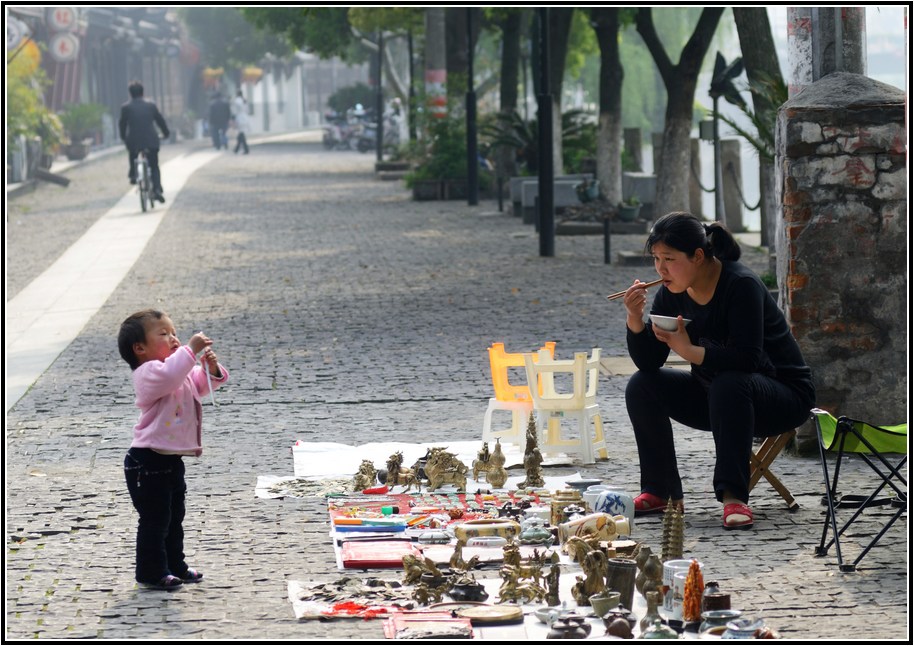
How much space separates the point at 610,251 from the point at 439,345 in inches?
254

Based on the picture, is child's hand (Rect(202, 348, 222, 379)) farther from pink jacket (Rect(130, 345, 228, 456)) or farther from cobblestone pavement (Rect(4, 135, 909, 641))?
cobblestone pavement (Rect(4, 135, 909, 641))

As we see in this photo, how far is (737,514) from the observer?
6.18 m

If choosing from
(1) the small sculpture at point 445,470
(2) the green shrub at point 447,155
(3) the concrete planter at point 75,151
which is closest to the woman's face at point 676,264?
(1) the small sculpture at point 445,470

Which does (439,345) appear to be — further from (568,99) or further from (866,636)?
(568,99)

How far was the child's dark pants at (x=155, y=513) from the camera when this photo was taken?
17.9 ft

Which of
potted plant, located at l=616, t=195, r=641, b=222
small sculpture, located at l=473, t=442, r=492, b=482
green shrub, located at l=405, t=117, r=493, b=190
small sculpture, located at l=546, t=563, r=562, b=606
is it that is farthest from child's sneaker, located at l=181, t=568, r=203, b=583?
green shrub, located at l=405, t=117, r=493, b=190

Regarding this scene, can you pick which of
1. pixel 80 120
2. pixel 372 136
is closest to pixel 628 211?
pixel 80 120

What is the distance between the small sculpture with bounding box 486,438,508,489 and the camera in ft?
22.7

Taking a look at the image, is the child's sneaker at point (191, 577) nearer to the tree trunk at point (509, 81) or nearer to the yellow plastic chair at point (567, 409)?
the yellow plastic chair at point (567, 409)

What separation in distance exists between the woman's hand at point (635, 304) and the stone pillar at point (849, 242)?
1.53m

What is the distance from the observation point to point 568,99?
5562cm

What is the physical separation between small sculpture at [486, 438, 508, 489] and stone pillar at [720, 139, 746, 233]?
595 inches

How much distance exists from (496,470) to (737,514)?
115 centimetres

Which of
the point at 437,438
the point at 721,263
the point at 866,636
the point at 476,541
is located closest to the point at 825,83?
the point at 721,263
